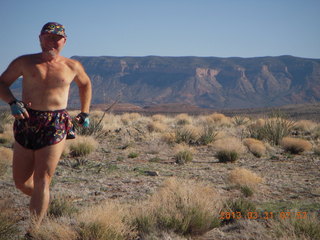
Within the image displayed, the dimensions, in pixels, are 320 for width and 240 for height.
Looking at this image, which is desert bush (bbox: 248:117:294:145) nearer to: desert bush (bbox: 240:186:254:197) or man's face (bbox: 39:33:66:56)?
desert bush (bbox: 240:186:254:197)

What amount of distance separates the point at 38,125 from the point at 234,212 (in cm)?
293

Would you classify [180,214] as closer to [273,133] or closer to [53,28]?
[53,28]

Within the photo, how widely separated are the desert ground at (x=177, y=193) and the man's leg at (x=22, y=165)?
47 centimetres

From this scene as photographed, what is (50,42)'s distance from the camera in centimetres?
429

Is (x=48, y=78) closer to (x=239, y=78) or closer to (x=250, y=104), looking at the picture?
(x=250, y=104)

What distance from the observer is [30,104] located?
417 centimetres

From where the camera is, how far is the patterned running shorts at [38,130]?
412 centimetres

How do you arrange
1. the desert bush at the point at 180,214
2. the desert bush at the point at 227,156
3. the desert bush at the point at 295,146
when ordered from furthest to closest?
the desert bush at the point at 295,146, the desert bush at the point at 227,156, the desert bush at the point at 180,214

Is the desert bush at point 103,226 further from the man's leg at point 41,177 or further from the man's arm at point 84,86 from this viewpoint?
the man's arm at point 84,86


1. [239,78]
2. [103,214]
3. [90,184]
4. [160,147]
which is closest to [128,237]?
[103,214]

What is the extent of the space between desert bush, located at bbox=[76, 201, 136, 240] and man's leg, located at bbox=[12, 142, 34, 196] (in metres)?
0.73

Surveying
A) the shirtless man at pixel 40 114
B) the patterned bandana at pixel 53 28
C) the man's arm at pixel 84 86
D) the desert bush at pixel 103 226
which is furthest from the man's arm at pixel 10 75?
the desert bush at pixel 103 226

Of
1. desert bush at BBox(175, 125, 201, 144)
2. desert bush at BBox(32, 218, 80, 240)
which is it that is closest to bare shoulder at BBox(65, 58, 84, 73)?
desert bush at BBox(32, 218, 80, 240)

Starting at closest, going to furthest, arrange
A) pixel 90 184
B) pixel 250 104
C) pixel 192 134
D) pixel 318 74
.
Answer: pixel 90 184 → pixel 192 134 → pixel 250 104 → pixel 318 74
